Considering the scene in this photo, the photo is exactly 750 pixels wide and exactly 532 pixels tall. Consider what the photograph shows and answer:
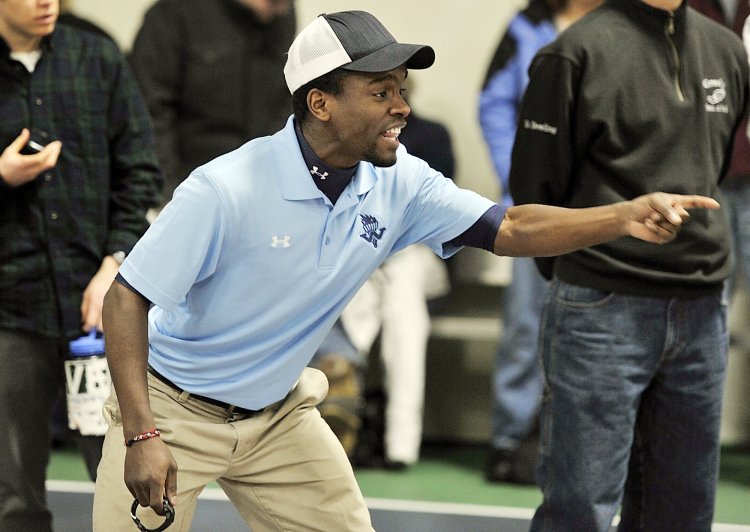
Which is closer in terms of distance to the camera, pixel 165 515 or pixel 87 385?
pixel 165 515

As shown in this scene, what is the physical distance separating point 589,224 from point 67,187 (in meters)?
1.82

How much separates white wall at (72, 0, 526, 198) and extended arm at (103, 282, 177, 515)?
4.18 meters

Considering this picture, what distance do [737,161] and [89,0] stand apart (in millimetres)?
3709

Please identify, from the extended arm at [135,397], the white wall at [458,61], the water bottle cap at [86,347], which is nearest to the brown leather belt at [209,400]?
the extended arm at [135,397]

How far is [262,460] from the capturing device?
11.1 feet

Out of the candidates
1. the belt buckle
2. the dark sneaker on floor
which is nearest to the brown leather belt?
the belt buckle

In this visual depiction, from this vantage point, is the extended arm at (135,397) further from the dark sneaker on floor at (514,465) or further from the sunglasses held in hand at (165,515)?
the dark sneaker on floor at (514,465)

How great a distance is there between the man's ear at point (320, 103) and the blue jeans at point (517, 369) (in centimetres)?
299

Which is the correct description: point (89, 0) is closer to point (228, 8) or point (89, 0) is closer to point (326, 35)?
point (228, 8)

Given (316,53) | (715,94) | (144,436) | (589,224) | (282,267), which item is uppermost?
(316,53)

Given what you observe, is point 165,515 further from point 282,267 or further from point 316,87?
point 316,87

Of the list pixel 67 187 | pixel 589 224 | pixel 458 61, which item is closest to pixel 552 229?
pixel 589 224

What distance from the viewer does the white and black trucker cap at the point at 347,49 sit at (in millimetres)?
3137

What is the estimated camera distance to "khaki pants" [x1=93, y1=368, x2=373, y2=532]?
3236mm
